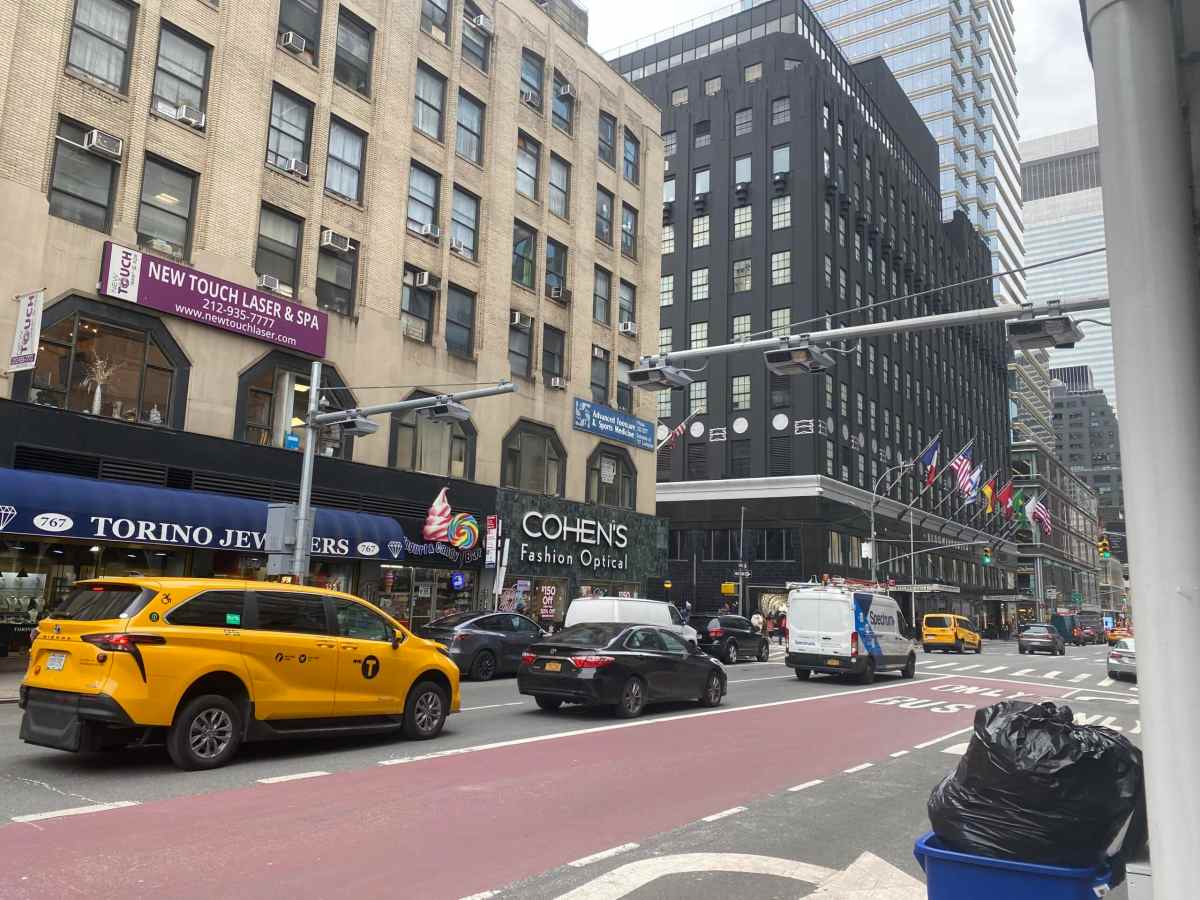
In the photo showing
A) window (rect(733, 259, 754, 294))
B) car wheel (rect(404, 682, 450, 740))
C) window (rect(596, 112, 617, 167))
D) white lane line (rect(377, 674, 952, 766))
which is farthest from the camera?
window (rect(733, 259, 754, 294))

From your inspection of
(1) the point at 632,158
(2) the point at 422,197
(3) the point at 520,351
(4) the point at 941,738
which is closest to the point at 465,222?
(2) the point at 422,197

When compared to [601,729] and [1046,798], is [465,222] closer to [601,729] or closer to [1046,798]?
[601,729]

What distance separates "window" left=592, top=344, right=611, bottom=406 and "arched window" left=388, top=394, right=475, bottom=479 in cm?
773

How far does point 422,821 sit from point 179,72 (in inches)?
831

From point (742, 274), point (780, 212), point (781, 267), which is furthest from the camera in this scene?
point (742, 274)

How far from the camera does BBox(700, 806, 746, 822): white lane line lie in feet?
26.6

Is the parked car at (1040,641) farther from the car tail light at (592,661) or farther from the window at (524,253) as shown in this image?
the car tail light at (592,661)

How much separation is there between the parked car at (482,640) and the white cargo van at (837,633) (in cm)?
661

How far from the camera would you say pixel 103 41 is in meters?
21.2

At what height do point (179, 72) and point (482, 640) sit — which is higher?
point (179, 72)

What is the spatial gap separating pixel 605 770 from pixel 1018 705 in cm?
656

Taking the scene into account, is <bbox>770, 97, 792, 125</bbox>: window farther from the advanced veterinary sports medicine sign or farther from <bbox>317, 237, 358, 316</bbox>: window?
the advanced veterinary sports medicine sign

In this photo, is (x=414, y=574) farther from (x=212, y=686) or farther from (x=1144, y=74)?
(x=1144, y=74)

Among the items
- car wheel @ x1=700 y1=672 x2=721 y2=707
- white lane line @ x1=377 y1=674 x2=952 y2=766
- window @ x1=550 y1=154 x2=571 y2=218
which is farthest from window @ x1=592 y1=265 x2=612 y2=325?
car wheel @ x1=700 y1=672 x2=721 y2=707
